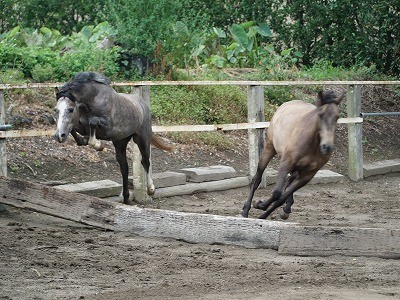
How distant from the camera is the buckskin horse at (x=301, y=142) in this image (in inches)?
374

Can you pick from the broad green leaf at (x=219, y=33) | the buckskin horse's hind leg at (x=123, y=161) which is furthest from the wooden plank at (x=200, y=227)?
the broad green leaf at (x=219, y=33)

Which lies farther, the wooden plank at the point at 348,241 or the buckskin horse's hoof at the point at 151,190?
the buckskin horse's hoof at the point at 151,190

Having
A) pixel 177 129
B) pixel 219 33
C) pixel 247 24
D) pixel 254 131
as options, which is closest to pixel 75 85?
pixel 177 129

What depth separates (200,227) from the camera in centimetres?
855

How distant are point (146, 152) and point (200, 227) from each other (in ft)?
8.96

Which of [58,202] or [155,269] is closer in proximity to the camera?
[155,269]

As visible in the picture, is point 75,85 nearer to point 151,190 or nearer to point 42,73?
point 151,190

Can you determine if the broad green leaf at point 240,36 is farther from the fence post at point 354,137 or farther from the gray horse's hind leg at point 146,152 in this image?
the gray horse's hind leg at point 146,152

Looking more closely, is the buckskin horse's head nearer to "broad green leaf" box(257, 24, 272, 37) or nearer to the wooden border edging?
the wooden border edging

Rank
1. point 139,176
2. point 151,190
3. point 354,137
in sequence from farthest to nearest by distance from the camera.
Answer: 1. point 354,137
2. point 139,176
3. point 151,190

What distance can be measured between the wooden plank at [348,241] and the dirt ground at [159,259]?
2.9 inches

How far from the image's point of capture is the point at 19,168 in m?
11.4

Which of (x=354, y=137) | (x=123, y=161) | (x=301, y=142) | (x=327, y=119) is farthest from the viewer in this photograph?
(x=354, y=137)

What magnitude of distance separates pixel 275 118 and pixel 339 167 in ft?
15.2
